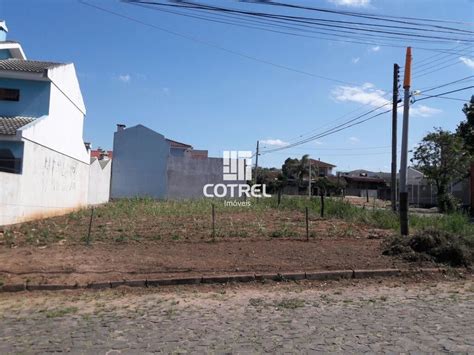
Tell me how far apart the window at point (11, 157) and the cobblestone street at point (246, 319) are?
951 cm

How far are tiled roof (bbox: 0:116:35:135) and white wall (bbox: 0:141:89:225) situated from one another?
780 millimetres

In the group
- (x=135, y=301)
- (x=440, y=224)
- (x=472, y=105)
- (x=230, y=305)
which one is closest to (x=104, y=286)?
(x=135, y=301)

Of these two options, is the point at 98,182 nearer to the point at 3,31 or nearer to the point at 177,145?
the point at 3,31

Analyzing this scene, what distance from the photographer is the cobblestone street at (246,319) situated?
16.9 feet

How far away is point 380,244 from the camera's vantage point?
457 inches

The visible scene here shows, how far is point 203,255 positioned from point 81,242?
11.5ft

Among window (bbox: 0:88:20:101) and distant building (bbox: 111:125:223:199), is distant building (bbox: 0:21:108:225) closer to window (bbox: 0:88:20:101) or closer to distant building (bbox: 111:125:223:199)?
window (bbox: 0:88:20:101)

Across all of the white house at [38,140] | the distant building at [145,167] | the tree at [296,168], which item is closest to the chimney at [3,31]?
the white house at [38,140]

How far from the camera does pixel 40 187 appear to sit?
1767cm

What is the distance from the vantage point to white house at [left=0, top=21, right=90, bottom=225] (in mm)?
15688

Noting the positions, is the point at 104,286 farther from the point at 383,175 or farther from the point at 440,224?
the point at 383,175

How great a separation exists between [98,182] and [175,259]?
21542 millimetres

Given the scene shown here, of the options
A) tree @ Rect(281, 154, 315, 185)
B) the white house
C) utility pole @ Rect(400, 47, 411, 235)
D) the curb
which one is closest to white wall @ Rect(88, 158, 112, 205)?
the white house

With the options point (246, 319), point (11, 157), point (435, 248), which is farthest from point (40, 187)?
point (435, 248)
